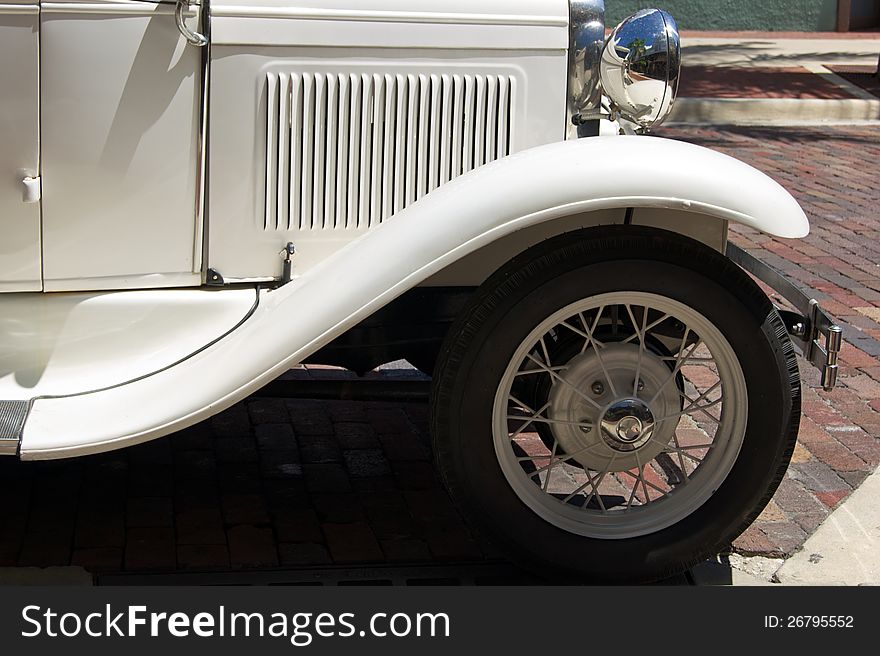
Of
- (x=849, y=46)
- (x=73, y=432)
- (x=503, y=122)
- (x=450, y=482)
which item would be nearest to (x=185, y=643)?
(x=73, y=432)

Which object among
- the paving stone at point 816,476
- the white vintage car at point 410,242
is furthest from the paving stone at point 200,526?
the paving stone at point 816,476

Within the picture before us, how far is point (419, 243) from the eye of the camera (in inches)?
106

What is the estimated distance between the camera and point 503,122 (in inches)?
125

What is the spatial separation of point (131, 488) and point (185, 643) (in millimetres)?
1039

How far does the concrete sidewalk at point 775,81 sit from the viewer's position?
Answer: 33.0 feet

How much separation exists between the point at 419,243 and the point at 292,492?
1129 millimetres

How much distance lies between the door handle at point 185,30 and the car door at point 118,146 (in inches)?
0.8

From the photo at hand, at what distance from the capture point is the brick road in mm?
3162

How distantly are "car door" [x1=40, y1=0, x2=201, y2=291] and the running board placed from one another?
1.08 feet

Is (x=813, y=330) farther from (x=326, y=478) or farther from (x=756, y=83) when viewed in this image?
(x=756, y=83)

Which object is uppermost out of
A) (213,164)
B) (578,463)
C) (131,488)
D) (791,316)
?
(213,164)

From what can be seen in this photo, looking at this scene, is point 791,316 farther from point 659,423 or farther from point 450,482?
point 450,482

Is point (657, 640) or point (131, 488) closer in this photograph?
point (657, 640)

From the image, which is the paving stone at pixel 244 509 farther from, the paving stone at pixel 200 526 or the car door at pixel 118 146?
the car door at pixel 118 146
